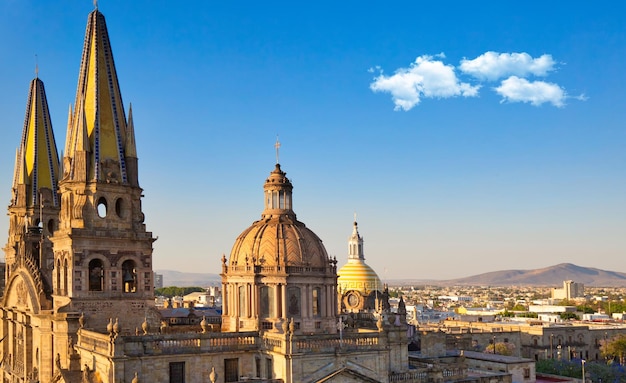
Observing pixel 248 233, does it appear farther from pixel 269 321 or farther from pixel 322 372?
pixel 322 372

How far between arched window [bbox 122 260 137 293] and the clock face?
162 feet

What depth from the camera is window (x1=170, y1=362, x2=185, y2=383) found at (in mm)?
34938

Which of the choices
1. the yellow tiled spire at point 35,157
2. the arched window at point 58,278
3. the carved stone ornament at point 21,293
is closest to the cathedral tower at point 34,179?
the yellow tiled spire at point 35,157

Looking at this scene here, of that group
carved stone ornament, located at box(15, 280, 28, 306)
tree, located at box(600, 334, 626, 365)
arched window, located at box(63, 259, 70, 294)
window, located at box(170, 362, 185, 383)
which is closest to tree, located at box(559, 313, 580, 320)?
tree, located at box(600, 334, 626, 365)

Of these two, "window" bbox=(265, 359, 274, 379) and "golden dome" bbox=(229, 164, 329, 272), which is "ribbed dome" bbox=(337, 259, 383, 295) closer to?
"golden dome" bbox=(229, 164, 329, 272)

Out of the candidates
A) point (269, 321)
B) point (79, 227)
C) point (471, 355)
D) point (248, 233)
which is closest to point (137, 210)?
point (79, 227)

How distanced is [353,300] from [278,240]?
47.4 metres

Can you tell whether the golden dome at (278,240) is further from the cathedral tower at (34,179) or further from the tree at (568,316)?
the tree at (568,316)

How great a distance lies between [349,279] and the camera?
98.7m

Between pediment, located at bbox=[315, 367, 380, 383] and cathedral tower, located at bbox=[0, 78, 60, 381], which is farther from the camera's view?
cathedral tower, located at bbox=[0, 78, 60, 381]

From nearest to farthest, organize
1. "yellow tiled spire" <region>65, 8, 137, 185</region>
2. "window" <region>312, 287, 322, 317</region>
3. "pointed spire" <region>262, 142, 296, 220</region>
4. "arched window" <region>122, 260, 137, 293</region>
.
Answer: "yellow tiled spire" <region>65, 8, 137, 185</region>, "arched window" <region>122, 260, 137, 293</region>, "window" <region>312, 287, 322, 317</region>, "pointed spire" <region>262, 142, 296, 220</region>

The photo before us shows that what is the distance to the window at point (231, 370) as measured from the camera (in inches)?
1443

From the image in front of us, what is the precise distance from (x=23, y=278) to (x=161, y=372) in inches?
840

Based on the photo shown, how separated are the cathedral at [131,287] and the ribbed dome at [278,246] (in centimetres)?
7
